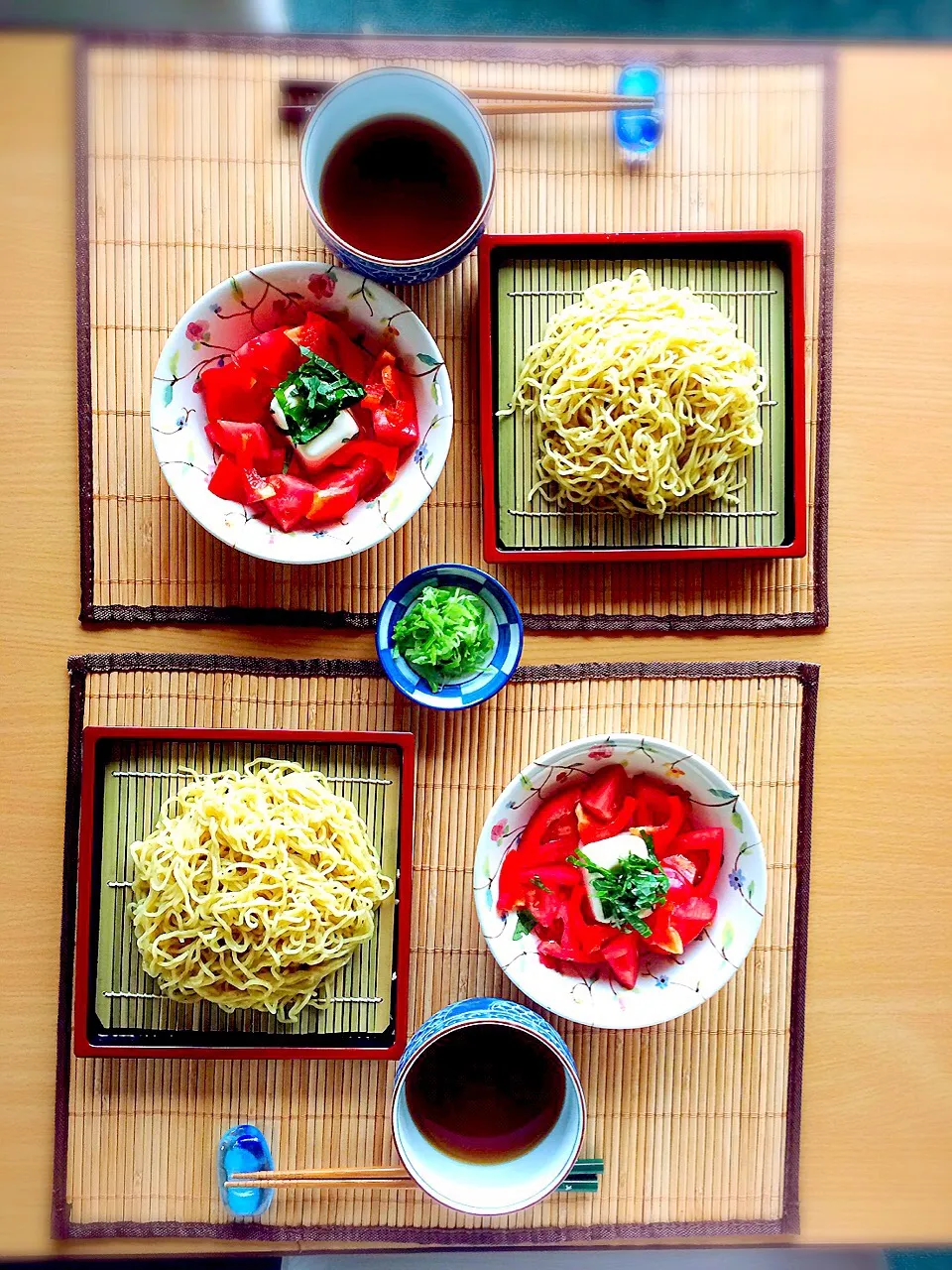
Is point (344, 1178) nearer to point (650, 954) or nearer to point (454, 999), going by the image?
point (454, 999)

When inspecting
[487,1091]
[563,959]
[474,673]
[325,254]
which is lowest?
[487,1091]

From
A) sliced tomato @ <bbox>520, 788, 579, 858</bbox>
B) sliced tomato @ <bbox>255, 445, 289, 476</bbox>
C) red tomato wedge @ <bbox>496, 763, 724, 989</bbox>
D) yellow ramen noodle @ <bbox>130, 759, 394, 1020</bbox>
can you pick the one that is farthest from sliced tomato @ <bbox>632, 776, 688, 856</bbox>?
sliced tomato @ <bbox>255, 445, 289, 476</bbox>

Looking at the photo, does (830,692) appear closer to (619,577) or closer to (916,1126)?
(619,577)

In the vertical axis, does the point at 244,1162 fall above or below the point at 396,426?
below

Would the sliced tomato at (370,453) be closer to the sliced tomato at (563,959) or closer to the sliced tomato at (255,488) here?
the sliced tomato at (255,488)

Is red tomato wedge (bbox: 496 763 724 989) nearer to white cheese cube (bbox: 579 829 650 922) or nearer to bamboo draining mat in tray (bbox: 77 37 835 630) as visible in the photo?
white cheese cube (bbox: 579 829 650 922)

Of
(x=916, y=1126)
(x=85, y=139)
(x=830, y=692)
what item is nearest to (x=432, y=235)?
(x=85, y=139)

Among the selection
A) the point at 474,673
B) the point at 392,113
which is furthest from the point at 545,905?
the point at 392,113

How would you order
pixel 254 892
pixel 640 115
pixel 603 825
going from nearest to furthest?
1. pixel 254 892
2. pixel 603 825
3. pixel 640 115
